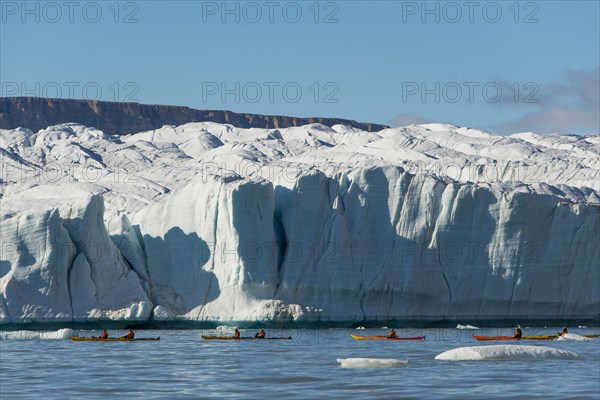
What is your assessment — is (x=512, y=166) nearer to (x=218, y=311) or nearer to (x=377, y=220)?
(x=377, y=220)

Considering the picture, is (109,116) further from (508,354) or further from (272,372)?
(272,372)

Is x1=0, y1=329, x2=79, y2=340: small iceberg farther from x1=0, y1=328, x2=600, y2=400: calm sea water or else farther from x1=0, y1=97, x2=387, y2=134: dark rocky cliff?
x1=0, y1=97, x2=387, y2=134: dark rocky cliff

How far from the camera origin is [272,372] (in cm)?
3356

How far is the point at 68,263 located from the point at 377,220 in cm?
1394

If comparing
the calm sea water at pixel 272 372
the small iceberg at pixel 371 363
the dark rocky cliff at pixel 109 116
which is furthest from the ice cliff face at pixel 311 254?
the dark rocky cliff at pixel 109 116

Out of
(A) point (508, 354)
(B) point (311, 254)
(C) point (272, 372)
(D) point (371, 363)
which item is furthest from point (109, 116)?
(D) point (371, 363)

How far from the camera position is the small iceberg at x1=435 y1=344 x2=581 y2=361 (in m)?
34.9

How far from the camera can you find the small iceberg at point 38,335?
50.0 metres

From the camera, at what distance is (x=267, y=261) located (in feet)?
176

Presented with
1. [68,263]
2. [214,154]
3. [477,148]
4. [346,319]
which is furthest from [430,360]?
[477,148]

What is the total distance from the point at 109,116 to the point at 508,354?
115 meters

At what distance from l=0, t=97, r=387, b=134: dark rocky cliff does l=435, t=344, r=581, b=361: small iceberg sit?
10538 cm

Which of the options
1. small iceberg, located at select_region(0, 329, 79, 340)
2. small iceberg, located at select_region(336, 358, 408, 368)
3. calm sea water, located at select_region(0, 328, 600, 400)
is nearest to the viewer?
calm sea water, located at select_region(0, 328, 600, 400)

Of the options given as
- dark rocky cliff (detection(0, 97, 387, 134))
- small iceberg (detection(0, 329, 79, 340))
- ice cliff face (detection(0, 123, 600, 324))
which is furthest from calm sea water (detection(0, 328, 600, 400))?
dark rocky cliff (detection(0, 97, 387, 134))
